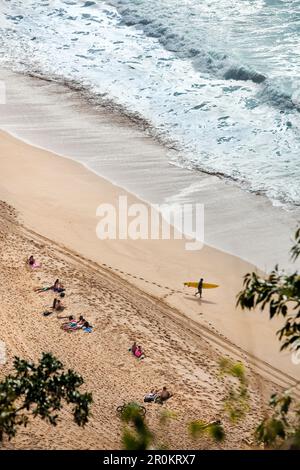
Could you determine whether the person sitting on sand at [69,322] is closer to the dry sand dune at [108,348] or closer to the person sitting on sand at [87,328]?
the dry sand dune at [108,348]

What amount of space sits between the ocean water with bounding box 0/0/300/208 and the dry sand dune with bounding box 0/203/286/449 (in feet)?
27.2

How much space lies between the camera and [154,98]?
33.8 meters

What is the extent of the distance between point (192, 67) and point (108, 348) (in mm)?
21995

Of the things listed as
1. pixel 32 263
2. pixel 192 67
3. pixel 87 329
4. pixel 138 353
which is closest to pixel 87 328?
pixel 87 329

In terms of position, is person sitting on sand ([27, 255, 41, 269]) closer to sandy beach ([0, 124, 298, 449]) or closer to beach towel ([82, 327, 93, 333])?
sandy beach ([0, 124, 298, 449])

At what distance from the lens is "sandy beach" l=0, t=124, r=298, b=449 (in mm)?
15977

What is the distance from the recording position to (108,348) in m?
17.6

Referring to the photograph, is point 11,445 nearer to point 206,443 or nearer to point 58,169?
point 206,443

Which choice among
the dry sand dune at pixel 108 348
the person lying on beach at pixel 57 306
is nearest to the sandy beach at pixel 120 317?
the dry sand dune at pixel 108 348

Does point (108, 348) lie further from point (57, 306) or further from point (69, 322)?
point (57, 306)

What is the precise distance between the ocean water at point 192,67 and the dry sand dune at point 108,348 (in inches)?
327

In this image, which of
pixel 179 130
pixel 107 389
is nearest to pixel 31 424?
pixel 107 389

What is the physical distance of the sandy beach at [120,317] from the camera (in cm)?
1598

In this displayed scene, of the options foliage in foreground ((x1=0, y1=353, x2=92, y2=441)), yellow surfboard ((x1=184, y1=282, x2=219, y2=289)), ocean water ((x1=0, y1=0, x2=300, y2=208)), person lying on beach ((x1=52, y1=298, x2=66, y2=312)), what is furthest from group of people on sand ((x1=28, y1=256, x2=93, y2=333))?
ocean water ((x1=0, y1=0, x2=300, y2=208))
